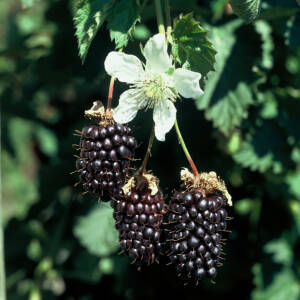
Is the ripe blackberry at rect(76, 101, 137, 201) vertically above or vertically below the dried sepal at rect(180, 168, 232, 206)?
above

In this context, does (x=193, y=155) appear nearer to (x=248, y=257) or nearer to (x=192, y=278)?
(x=248, y=257)

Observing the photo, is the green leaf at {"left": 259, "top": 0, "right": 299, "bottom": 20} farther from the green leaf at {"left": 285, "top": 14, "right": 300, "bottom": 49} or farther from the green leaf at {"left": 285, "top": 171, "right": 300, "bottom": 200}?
the green leaf at {"left": 285, "top": 171, "right": 300, "bottom": 200}

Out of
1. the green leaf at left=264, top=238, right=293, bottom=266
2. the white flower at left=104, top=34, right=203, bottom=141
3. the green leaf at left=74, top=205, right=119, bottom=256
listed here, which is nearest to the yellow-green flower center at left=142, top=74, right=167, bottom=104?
the white flower at left=104, top=34, right=203, bottom=141

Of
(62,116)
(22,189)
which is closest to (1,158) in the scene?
(22,189)

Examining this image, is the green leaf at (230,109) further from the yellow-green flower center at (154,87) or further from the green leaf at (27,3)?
the green leaf at (27,3)

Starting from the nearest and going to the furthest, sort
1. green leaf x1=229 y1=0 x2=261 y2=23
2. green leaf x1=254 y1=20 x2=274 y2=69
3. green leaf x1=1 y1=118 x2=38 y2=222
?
1. green leaf x1=229 y1=0 x2=261 y2=23
2. green leaf x1=254 y1=20 x2=274 y2=69
3. green leaf x1=1 y1=118 x2=38 y2=222

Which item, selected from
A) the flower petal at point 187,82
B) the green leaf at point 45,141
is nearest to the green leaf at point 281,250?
the flower petal at point 187,82
